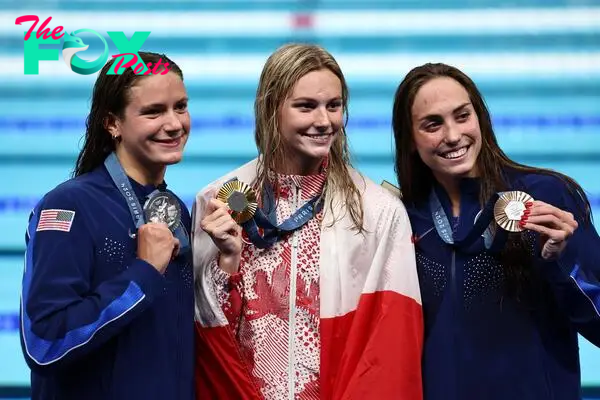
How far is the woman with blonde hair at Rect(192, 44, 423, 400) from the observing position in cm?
249

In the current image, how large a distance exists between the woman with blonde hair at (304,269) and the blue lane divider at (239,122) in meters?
2.54

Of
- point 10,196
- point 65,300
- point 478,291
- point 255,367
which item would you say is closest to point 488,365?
point 478,291

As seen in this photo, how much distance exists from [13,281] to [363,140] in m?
1.91

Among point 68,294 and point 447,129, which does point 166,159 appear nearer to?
point 68,294

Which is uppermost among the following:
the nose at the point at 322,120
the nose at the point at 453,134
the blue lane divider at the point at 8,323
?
the nose at the point at 322,120

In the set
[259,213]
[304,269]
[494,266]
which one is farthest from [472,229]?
[259,213]

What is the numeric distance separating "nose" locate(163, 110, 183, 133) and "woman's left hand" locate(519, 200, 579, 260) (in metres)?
0.90

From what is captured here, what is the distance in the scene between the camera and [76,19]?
5.12m

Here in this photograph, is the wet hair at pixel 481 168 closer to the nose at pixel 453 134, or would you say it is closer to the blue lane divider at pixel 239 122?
the nose at pixel 453 134

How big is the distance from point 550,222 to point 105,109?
1.16 m

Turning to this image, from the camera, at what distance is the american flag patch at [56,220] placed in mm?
2332

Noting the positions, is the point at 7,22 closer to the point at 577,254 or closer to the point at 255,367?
the point at 255,367

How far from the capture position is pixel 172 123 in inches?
99.7

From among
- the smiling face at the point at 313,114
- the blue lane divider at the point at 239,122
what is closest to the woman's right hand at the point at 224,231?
the smiling face at the point at 313,114
